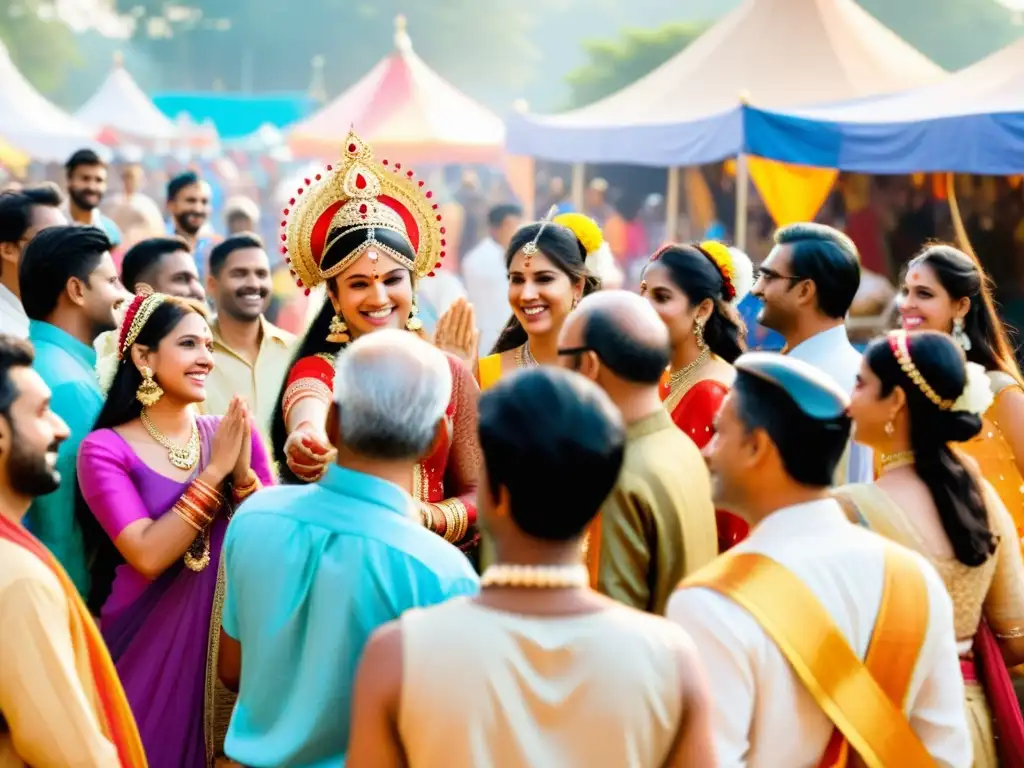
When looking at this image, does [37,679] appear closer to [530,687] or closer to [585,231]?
[530,687]

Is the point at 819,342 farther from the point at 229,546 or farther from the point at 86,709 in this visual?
the point at 86,709

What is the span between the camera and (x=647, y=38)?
5294 cm

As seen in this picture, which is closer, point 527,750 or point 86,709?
point 527,750

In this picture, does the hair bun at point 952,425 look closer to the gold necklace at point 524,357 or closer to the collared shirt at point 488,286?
the gold necklace at point 524,357

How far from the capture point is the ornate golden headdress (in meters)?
4.05

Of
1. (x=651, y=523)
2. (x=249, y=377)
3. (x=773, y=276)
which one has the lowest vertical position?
(x=249, y=377)

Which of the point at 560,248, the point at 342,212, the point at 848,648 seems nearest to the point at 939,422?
the point at 848,648

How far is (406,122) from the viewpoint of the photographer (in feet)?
67.3

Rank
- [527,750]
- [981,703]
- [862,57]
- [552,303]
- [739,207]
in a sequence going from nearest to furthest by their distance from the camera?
[527,750], [981,703], [552,303], [739,207], [862,57]

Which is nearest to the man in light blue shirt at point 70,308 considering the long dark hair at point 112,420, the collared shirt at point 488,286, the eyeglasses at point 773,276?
the long dark hair at point 112,420

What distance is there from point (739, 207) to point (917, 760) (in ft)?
29.9

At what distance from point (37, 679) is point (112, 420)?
1513 mm

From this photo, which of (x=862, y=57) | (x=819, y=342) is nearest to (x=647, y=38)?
(x=862, y=57)

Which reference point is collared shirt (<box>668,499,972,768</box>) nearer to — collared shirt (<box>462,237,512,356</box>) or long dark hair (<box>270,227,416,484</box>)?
long dark hair (<box>270,227,416,484</box>)
